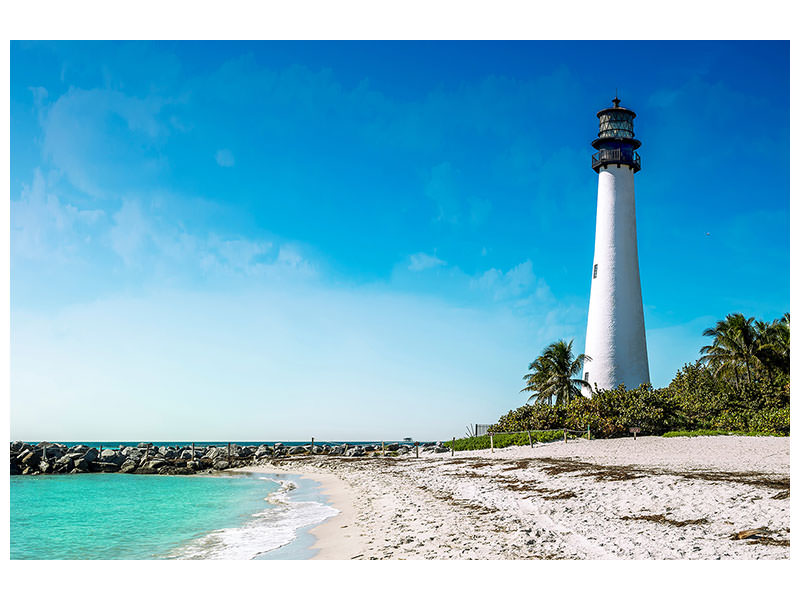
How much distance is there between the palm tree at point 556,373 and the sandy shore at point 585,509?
12956 mm

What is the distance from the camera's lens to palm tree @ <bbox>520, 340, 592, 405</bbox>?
3742cm

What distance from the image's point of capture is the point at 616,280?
33688 millimetres

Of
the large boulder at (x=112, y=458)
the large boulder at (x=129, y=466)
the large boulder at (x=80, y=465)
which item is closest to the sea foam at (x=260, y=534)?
the large boulder at (x=129, y=466)

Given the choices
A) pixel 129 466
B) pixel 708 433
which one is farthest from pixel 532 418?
pixel 129 466

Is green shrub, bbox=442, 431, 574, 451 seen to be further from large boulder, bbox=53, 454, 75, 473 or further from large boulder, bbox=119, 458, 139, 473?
large boulder, bbox=53, 454, 75, 473

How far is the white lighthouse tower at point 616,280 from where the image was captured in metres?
33.3

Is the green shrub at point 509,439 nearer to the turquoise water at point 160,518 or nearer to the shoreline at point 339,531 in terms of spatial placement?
the turquoise water at point 160,518

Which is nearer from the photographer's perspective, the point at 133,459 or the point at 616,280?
the point at 616,280

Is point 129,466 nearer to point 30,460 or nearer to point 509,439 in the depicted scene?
point 30,460

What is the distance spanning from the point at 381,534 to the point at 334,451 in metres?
42.0

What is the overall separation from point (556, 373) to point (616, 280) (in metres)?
7.38
